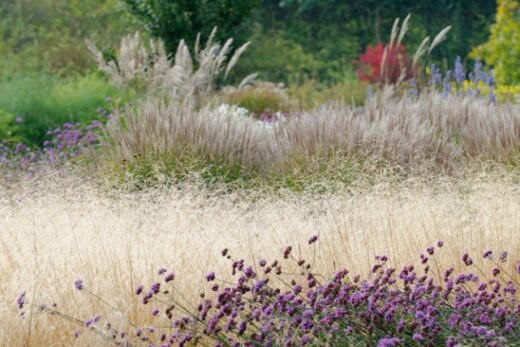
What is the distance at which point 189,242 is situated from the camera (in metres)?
4.90

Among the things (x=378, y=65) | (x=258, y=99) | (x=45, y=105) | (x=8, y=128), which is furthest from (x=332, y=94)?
(x=8, y=128)

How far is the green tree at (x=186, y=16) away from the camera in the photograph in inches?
589

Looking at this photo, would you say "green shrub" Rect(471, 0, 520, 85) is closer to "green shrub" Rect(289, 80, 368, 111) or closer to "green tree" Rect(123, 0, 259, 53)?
"green shrub" Rect(289, 80, 368, 111)

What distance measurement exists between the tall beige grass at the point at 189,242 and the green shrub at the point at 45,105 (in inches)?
183

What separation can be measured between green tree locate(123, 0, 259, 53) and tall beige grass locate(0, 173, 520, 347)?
9333 millimetres

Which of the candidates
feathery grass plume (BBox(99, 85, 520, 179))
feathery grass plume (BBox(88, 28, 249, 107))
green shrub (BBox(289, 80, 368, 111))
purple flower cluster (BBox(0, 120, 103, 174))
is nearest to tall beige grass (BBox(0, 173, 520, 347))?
feathery grass plume (BBox(99, 85, 520, 179))

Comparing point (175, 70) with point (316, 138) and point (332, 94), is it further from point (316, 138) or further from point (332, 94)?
point (332, 94)

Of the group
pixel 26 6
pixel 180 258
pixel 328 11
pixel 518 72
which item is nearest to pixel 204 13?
pixel 518 72

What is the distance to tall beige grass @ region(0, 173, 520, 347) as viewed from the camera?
408cm

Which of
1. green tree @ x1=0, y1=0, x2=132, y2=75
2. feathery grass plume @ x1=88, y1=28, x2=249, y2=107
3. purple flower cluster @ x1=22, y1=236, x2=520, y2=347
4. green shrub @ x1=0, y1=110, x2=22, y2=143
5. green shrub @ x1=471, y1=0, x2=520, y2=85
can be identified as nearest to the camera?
purple flower cluster @ x1=22, y1=236, x2=520, y2=347

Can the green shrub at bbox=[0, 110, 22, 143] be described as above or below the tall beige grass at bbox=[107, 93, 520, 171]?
below

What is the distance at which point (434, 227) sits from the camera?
498 cm

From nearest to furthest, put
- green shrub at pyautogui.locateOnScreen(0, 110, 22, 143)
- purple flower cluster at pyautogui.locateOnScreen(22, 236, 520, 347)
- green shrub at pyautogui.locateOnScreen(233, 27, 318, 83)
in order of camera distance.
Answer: purple flower cluster at pyautogui.locateOnScreen(22, 236, 520, 347), green shrub at pyautogui.locateOnScreen(0, 110, 22, 143), green shrub at pyautogui.locateOnScreen(233, 27, 318, 83)

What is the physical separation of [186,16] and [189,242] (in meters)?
10.6
